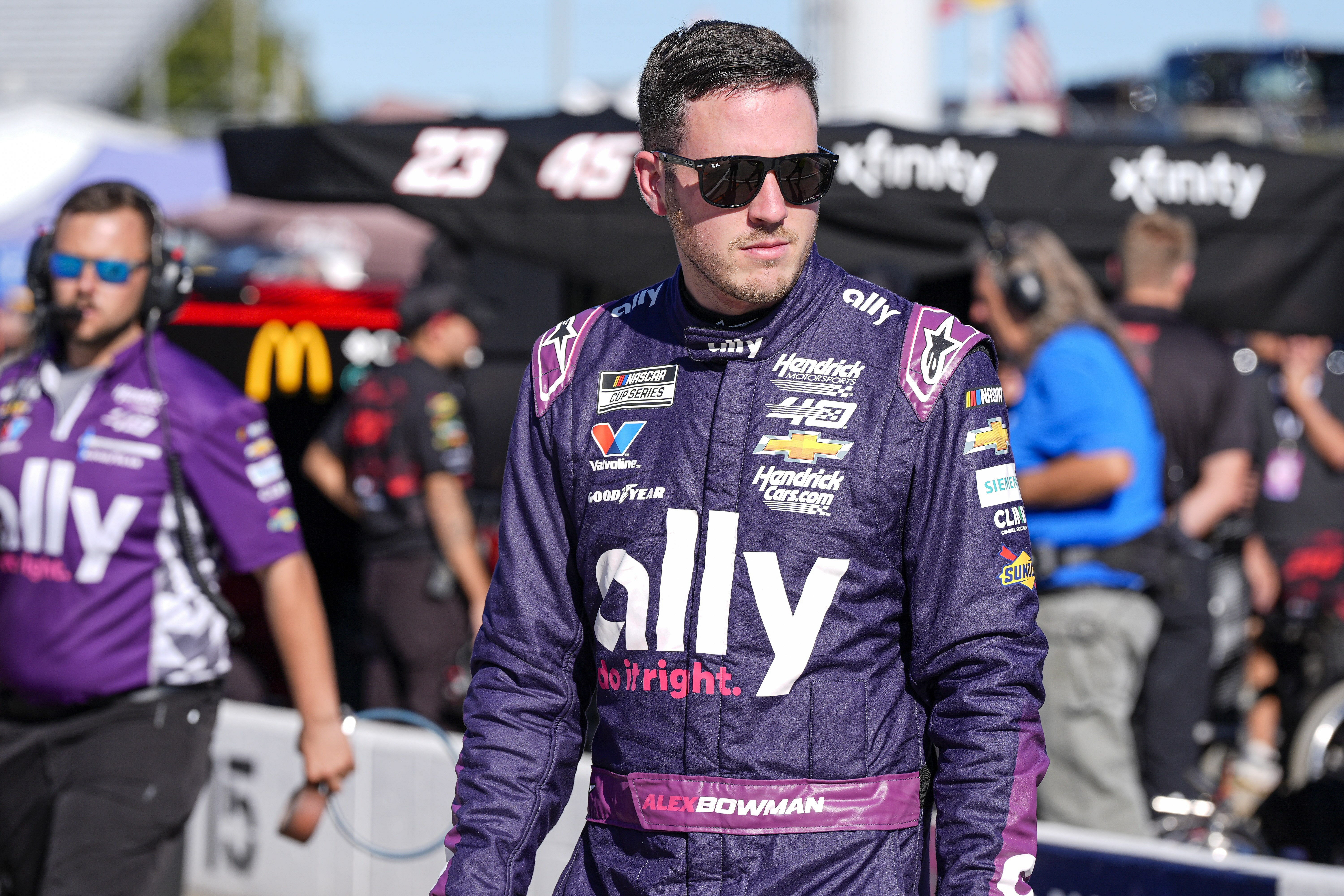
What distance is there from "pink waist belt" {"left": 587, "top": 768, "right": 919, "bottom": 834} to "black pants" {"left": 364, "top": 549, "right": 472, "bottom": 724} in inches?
166

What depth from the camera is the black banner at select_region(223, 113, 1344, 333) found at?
6.02 meters

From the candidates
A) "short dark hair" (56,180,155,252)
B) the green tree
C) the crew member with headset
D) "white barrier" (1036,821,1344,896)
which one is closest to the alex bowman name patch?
the crew member with headset

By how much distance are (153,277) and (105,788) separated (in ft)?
4.20

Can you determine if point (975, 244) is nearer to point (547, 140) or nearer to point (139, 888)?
point (547, 140)

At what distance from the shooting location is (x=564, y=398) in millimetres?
2324

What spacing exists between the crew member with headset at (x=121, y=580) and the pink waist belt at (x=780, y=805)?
181cm

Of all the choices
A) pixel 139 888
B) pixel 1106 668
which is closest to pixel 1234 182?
pixel 1106 668

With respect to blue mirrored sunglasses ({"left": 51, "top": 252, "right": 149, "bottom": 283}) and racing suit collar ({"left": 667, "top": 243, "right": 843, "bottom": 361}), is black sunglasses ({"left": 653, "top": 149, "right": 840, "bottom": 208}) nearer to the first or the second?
racing suit collar ({"left": 667, "top": 243, "right": 843, "bottom": 361})

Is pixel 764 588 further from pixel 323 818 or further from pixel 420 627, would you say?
pixel 420 627

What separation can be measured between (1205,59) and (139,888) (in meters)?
33.2

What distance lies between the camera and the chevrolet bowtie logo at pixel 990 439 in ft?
6.89

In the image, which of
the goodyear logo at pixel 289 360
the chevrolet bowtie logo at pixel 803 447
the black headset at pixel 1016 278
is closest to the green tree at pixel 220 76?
the goodyear logo at pixel 289 360

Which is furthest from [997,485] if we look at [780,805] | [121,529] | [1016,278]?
[1016,278]

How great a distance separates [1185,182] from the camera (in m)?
6.08
